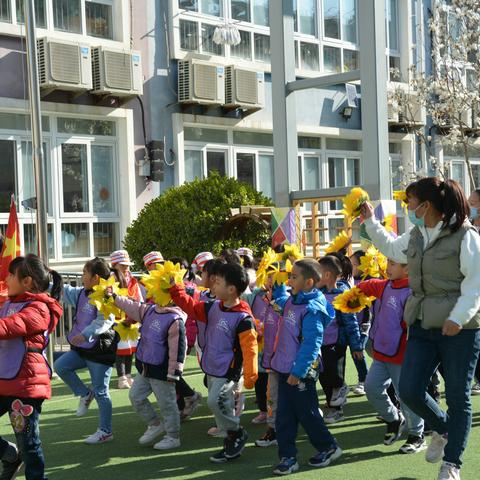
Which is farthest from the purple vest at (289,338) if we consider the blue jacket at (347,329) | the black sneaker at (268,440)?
the blue jacket at (347,329)

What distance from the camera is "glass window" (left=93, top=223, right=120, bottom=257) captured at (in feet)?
54.3

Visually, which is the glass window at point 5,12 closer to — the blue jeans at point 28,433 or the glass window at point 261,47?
the glass window at point 261,47

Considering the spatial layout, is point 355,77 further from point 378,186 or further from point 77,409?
point 77,409

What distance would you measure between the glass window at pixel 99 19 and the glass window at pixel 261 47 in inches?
145

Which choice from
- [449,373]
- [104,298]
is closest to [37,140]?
[104,298]

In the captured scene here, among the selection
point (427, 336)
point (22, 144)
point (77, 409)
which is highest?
point (22, 144)

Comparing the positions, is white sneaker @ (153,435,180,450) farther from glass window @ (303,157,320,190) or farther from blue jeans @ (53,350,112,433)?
glass window @ (303,157,320,190)

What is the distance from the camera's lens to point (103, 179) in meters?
16.7

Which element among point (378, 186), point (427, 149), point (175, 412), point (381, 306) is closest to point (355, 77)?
point (378, 186)

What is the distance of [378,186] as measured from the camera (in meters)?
10.6

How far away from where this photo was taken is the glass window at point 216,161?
18.4 m

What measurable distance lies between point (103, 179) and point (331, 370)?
986 centimetres

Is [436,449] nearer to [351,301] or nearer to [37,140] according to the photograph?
[351,301]

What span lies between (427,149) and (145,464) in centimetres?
1812
